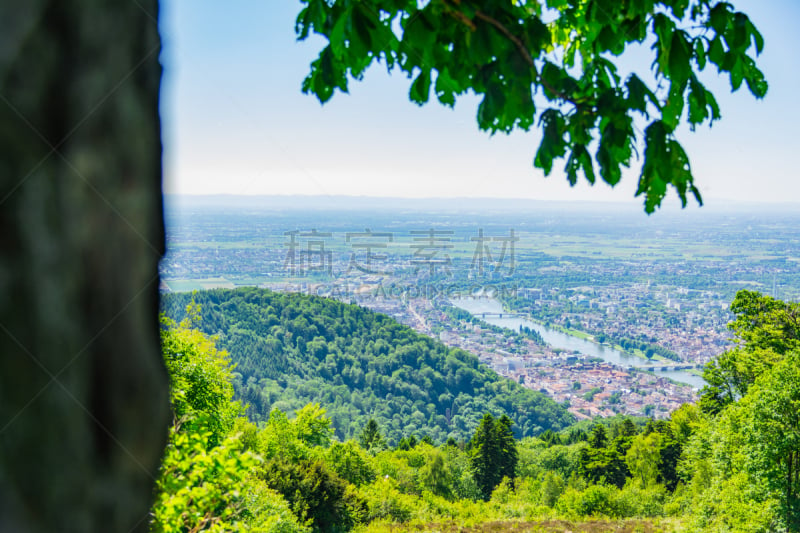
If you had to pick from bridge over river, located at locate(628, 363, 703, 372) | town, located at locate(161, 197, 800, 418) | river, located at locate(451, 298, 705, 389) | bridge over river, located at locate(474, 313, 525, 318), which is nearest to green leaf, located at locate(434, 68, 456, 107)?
town, located at locate(161, 197, 800, 418)

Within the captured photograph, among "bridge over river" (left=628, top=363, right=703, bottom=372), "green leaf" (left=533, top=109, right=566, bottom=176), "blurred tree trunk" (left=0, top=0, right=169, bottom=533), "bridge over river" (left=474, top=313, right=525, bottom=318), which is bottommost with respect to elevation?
"bridge over river" (left=628, top=363, right=703, bottom=372)

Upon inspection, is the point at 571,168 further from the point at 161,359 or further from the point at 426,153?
the point at 426,153

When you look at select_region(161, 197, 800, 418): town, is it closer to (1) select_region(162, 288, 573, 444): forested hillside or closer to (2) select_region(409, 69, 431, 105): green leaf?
(1) select_region(162, 288, 573, 444): forested hillside

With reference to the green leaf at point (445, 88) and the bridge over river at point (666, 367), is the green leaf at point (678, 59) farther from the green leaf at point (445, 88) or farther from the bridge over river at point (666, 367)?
the bridge over river at point (666, 367)

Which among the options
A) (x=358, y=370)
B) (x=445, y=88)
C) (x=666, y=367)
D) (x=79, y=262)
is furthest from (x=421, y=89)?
(x=666, y=367)

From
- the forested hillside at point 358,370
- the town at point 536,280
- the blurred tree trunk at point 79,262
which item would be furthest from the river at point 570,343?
the blurred tree trunk at point 79,262

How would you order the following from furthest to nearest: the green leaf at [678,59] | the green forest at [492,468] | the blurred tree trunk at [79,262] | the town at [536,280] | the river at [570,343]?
the river at [570,343]
the town at [536,280]
the green forest at [492,468]
the green leaf at [678,59]
the blurred tree trunk at [79,262]
